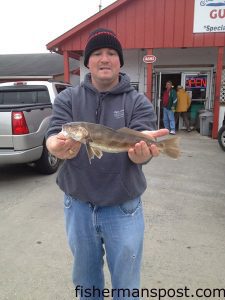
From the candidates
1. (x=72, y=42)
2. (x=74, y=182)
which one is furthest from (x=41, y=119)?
(x=72, y=42)

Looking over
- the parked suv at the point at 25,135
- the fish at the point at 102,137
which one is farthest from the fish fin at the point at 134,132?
the parked suv at the point at 25,135

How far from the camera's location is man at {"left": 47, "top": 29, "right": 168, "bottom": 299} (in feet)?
6.75

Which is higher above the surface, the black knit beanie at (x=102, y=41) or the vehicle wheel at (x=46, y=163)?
the black knit beanie at (x=102, y=41)

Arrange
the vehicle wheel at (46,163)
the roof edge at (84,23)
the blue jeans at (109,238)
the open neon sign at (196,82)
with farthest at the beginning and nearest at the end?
the open neon sign at (196,82) < the roof edge at (84,23) < the vehicle wheel at (46,163) < the blue jeans at (109,238)

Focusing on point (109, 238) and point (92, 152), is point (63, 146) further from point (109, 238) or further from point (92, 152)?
point (109, 238)

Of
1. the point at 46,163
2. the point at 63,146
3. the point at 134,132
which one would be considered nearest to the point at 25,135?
the point at 46,163

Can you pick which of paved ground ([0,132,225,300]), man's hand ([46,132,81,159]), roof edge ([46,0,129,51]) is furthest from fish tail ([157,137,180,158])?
roof edge ([46,0,129,51])

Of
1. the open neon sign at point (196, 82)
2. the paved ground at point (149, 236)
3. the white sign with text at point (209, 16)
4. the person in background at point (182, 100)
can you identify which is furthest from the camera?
the open neon sign at point (196, 82)

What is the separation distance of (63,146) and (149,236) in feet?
8.07

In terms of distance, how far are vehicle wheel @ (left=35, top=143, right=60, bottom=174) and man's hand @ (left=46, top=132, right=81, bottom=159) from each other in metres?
4.68

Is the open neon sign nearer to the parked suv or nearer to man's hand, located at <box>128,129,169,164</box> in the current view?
the parked suv

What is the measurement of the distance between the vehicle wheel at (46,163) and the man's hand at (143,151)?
486 centimetres

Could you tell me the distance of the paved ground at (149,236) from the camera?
3.12 metres

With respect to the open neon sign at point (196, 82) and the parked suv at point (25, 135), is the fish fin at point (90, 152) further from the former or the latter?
the open neon sign at point (196, 82)
